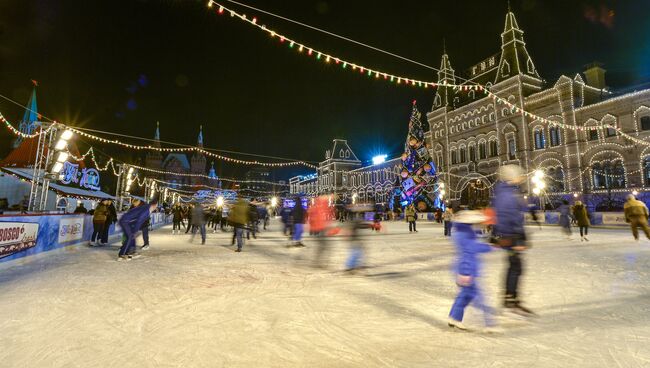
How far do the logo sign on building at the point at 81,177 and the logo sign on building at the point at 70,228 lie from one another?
13828mm

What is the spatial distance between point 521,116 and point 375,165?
1027 inches

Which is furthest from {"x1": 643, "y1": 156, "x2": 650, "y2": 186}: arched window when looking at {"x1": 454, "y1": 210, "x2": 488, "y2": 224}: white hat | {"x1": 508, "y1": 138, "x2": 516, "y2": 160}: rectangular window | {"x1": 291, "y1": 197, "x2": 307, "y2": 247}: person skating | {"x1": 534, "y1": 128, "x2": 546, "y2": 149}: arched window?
{"x1": 454, "y1": 210, "x2": 488, "y2": 224}: white hat

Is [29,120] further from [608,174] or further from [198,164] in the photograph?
[198,164]

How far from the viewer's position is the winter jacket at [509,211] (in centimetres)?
379

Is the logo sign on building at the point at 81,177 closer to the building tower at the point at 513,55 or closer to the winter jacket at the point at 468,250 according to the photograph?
the winter jacket at the point at 468,250

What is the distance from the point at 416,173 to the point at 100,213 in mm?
27623

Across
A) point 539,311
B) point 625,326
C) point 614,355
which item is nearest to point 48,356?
point 614,355

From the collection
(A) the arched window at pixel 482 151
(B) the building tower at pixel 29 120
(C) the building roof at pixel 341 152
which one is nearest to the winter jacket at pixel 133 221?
(A) the arched window at pixel 482 151

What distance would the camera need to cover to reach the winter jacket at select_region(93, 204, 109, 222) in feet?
37.1

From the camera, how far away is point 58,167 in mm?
11711

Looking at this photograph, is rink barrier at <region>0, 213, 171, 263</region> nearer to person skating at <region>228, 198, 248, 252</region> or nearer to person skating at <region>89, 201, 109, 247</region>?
person skating at <region>89, 201, 109, 247</region>

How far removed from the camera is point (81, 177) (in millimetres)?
26359

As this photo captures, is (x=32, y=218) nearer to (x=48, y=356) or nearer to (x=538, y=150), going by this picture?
(x=48, y=356)

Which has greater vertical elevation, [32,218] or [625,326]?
[32,218]
